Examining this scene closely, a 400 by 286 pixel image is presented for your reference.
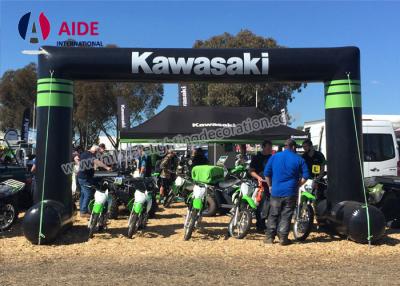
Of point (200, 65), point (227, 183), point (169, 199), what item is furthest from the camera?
point (169, 199)

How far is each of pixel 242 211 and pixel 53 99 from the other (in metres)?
4.06

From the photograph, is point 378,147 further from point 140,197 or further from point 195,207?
point 140,197

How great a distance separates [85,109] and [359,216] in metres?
37.3

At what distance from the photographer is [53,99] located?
829 centimetres

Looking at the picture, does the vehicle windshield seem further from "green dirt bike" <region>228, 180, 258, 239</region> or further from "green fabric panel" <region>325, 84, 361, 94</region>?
"green dirt bike" <region>228, 180, 258, 239</region>

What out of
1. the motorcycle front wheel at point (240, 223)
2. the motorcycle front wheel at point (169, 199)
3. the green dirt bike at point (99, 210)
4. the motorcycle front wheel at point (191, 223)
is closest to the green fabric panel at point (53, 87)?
the green dirt bike at point (99, 210)

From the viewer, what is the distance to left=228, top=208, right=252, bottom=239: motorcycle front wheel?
817 cm

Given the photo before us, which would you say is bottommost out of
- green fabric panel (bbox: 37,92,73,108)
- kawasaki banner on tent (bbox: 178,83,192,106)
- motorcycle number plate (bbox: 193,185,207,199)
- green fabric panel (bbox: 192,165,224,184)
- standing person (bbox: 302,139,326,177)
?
motorcycle number plate (bbox: 193,185,207,199)

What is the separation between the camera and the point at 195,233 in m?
8.68

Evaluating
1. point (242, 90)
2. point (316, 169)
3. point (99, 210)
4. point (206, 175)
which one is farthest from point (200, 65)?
point (242, 90)

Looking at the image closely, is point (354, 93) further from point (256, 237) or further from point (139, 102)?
point (139, 102)

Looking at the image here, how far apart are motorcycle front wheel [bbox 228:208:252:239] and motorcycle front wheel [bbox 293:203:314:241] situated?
856 mm

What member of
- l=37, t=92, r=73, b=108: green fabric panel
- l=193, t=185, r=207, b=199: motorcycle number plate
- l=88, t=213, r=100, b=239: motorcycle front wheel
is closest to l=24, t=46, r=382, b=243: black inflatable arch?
l=37, t=92, r=73, b=108: green fabric panel

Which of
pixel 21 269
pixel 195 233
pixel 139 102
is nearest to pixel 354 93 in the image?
pixel 195 233
